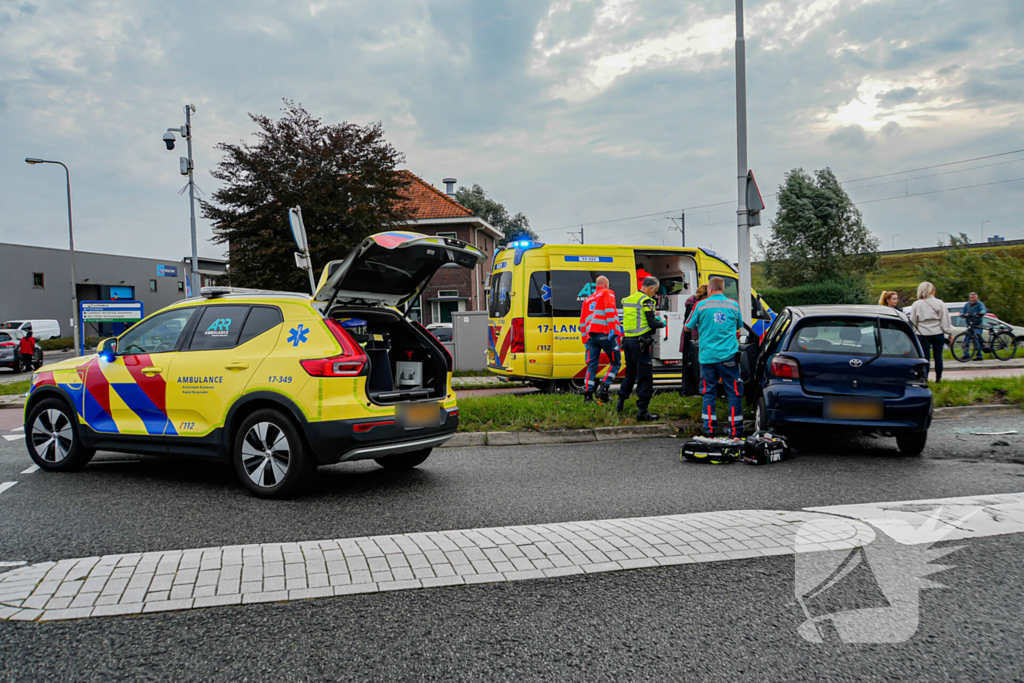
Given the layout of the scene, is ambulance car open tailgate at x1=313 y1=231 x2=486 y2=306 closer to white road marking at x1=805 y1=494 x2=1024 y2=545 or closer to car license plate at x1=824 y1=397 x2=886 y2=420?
white road marking at x1=805 y1=494 x2=1024 y2=545

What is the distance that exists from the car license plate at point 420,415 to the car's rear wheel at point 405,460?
30.7 inches

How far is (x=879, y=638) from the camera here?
294 centimetres

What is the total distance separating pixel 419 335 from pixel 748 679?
4354 mm

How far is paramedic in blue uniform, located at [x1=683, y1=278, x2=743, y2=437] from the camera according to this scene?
26.1 feet

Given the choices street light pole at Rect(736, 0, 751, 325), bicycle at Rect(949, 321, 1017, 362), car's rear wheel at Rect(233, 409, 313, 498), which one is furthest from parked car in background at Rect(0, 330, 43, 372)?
bicycle at Rect(949, 321, 1017, 362)

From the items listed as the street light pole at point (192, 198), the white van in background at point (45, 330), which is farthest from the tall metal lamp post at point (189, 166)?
the white van in background at point (45, 330)

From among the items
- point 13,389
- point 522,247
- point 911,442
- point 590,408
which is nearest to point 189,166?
point 13,389

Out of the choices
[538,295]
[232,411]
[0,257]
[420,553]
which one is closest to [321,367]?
[232,411]

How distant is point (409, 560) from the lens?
12.8 feet

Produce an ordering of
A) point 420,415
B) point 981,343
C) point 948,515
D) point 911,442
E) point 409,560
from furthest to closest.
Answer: point 981,343 < point 911,442 < point 420,415 < point 948,515 < point 409,560

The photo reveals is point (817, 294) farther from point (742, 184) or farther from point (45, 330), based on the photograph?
point (45, 330)

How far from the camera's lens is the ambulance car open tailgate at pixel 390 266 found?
18.2ft

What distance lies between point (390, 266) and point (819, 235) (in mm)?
39326

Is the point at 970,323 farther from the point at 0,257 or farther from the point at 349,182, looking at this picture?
the point at 0,257
